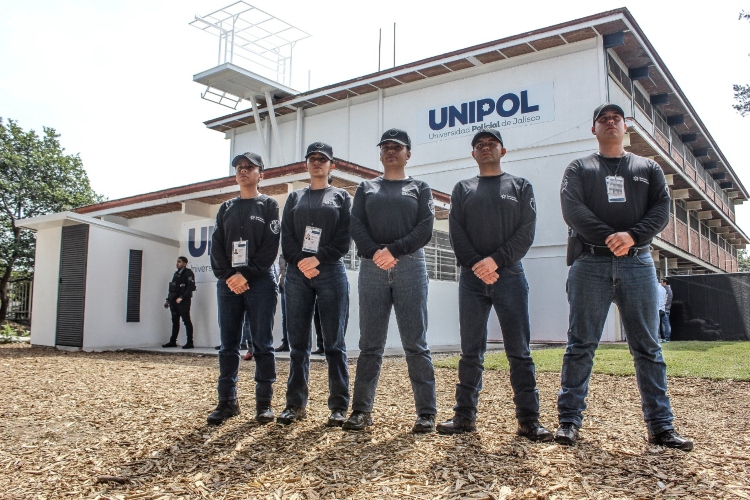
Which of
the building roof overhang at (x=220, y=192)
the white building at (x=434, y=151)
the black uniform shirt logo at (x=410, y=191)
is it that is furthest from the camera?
the white building at (x=434, y=151)

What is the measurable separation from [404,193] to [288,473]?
1952mm

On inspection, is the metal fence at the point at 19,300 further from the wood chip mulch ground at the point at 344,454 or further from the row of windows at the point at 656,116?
the row of windows at the point at 656,116

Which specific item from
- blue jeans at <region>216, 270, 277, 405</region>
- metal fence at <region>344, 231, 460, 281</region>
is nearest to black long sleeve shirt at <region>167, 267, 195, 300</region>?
metal fence at <region>344, 231, 460, 281</region>

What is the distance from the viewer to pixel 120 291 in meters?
11.1

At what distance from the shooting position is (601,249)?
3619mm

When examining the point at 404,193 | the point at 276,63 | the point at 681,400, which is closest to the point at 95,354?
the point at 404,193

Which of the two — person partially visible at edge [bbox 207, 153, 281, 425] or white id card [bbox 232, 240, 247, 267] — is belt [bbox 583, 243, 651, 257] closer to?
person partially visible at edge [bbox 207, 153, 281, 425]

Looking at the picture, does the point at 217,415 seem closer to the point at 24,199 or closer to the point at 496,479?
the point at 496,479

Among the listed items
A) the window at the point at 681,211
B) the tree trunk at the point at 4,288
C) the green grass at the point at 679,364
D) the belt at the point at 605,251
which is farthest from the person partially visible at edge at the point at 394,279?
the window at the point at 681,211

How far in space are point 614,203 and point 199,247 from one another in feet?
29.9

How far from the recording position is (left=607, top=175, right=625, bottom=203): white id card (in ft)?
12.0

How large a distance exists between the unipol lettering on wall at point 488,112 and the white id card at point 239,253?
39.0 ft

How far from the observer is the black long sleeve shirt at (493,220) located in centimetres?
378

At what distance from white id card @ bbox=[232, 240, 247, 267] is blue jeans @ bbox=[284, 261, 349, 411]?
1.16 ft
